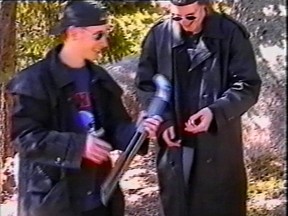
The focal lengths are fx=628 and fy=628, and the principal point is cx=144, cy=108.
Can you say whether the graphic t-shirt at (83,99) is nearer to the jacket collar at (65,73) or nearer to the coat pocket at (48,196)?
the jacket collar at (65,73)

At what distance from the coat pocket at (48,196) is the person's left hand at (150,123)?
0.23 metres

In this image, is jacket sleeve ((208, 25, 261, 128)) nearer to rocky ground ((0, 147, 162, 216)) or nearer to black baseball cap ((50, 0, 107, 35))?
black baseball cap ((50, 0, 107, 35))

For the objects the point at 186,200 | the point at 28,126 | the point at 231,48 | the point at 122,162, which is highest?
the point at 231,48

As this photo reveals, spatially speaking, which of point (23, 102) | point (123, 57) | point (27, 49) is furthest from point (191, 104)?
point (27, 49)

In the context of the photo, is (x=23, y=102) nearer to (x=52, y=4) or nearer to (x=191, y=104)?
(x=191, y=104)

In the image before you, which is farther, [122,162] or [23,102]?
[122,162]

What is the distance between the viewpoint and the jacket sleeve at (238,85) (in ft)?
→ 5.44

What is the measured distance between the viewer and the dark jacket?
1.40 metres

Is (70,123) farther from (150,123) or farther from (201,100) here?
(201,100)

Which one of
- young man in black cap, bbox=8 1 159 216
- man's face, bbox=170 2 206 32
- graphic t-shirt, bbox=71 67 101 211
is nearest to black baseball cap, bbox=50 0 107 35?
young man in black cap, bbox=8 1 159 216

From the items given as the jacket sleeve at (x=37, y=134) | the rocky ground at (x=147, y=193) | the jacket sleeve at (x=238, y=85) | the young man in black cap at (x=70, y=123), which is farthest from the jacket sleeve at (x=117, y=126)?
the rocky ground at (x=147, y=193)

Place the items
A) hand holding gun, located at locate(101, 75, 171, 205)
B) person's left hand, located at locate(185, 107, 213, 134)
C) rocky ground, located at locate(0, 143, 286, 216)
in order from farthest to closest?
rocky ground, located at locate(0, 143, 286, 216) < person's left hand, located at locate(185, 107, 213, 134) < hand holding gun, located at locate(101, 75, 171, 205)

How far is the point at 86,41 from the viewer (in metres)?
1.46

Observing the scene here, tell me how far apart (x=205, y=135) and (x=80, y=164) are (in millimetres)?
444
